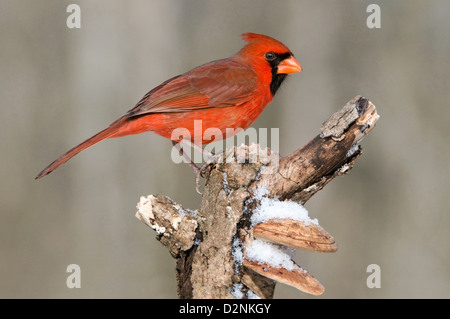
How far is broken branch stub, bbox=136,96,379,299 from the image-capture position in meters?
2.48

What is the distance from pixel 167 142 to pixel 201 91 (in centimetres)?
240

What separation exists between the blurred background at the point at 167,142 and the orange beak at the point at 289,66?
6.71 feet

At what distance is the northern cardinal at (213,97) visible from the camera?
318cm

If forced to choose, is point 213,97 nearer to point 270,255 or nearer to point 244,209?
point 244,209

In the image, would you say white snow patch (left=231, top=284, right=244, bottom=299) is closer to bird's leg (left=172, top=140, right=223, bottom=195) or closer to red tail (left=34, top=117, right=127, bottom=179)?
bird's leg (left=172, top=140, right=223, bottom=195)

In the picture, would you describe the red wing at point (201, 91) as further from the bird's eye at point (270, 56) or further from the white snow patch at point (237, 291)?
the white snow patch at point (237, 291)

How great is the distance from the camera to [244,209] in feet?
8.30

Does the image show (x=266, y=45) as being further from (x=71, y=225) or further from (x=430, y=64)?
(x=71, y=225)

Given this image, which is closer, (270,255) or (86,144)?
(270,255)

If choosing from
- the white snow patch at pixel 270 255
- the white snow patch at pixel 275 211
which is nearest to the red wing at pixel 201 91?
the white snow patch at pixel 275 211

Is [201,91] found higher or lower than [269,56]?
lower

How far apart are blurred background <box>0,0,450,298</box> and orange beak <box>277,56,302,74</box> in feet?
6.71

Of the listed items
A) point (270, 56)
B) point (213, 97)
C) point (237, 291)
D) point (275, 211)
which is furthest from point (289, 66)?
point (237, 291)

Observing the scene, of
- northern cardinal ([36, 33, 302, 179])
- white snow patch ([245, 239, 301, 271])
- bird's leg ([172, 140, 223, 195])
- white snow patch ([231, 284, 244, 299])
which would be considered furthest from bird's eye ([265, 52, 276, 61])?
white snow patch ([231, 284, 244, 299])
